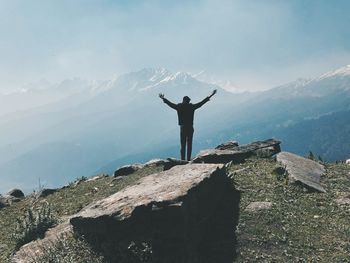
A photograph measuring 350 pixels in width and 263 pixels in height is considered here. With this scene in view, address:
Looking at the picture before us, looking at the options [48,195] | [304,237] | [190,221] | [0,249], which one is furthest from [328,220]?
[48,195]

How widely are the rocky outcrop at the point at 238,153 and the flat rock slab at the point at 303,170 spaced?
2628 mm

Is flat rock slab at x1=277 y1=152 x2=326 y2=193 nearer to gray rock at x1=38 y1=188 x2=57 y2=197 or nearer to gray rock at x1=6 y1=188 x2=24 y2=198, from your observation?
gray rock at x1=38 y1=188 x2=57 y2=197

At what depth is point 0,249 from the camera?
19.5 meters

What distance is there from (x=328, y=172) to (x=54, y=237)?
17350 millimetres

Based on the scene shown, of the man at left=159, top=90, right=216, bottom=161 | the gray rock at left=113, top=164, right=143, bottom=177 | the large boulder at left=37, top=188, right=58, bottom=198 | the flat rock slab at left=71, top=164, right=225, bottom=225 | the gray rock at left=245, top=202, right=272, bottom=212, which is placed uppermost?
the man at left=159, top=90, right=216, bottom=161

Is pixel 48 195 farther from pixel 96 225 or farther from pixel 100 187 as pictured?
pixel 96 225

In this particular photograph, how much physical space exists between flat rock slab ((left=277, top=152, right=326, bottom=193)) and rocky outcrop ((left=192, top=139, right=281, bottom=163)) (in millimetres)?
2628

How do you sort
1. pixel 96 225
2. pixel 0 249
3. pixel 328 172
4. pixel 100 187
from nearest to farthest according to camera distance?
pixel 96 225 < pixel 0 249 < pixel 328 172 < pixel 100 187

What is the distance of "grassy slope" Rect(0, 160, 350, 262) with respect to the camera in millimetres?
16000

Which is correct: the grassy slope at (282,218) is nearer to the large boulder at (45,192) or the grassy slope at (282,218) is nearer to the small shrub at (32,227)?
the small shrub at (32,227)

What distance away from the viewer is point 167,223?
15.5m

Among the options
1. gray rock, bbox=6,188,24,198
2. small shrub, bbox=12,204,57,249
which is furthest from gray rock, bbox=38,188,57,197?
small shrub, bbox=12,204,57,249

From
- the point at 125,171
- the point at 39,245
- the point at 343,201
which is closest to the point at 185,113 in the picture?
the point at 125,171

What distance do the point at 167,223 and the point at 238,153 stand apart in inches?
620
